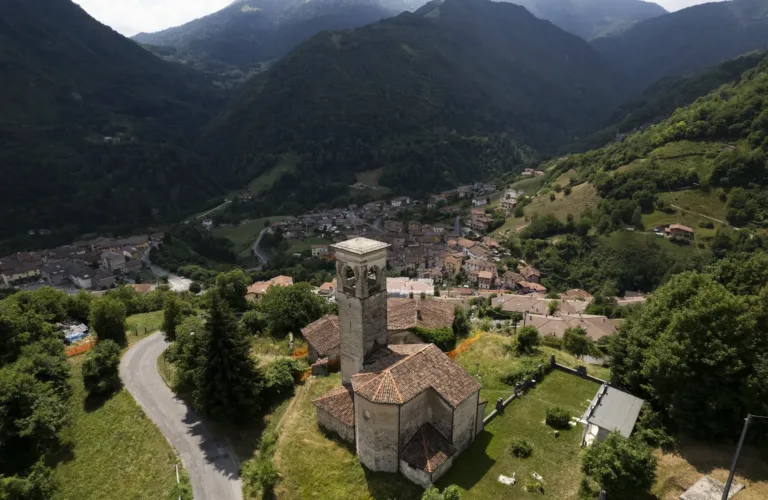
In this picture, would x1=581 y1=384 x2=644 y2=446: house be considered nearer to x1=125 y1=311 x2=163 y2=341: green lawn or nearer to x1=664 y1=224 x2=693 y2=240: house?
x1=125 y1=311 x2=163 y2=341: green lawn

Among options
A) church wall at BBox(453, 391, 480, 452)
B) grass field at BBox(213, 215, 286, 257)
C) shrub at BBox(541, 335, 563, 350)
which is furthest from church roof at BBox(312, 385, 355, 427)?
grass field at BBox(213, 215, 286, 257)

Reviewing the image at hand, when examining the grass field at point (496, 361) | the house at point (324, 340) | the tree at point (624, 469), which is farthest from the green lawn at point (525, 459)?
the house at point (324, 340)

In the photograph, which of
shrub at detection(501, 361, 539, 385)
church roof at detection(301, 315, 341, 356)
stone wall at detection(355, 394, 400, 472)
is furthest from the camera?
church roof at detection(301, 315, 341, 356)

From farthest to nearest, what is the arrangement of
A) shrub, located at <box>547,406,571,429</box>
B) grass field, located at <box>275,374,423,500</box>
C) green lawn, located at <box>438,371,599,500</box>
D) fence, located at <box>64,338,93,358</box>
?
fence, located at <box>64,338,93,358</box> < shrub, located at <box>547,406,571,429</box> < grass field, located at <box>275,374,423,500</box> < green lawn, located at <box>438,371,599,500</box>

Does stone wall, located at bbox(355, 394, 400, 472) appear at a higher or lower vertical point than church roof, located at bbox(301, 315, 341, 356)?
higher

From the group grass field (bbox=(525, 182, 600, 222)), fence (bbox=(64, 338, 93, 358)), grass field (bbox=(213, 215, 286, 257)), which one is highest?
fence (bbox=(64, 338, 93, 358))

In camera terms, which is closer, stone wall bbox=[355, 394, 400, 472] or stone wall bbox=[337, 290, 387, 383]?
stone wall bbox=[355, 394, 400, 472]

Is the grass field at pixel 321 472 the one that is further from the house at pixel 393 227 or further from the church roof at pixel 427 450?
the house at pixel 393 227
